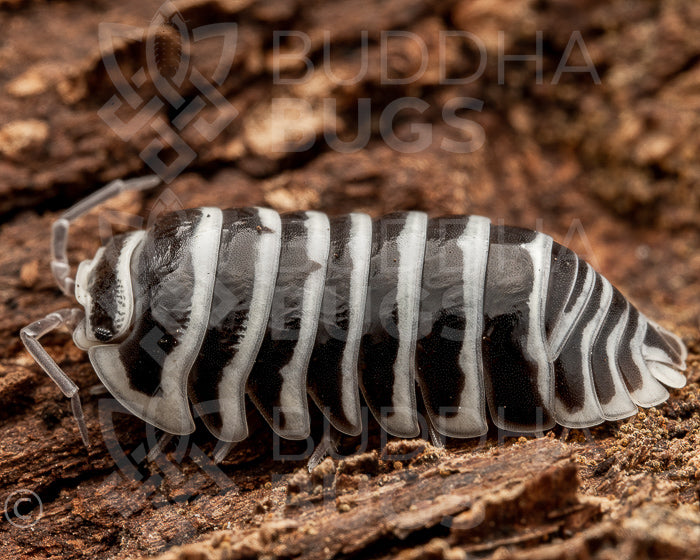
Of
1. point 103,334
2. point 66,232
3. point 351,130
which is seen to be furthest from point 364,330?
point 351,130

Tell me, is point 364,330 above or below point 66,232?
below

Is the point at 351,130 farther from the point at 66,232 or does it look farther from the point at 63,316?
the point at 63,316

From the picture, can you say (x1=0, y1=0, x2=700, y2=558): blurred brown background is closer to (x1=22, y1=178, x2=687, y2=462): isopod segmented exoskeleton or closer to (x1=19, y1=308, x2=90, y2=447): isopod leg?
(x1=19, y1=308, x2=90, y2=447): isopod leg

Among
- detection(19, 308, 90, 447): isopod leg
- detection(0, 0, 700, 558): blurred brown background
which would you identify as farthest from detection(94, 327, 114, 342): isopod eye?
detection(0, 0, 700, 558): blurred brown background

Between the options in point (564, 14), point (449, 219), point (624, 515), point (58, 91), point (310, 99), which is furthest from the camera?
point (564, 14)

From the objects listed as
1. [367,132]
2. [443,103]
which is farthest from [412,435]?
[443,103]

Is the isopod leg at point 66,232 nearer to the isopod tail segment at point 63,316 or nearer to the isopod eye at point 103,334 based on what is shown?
the isopod tail segment at point 63,316

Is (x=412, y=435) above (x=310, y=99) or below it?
below

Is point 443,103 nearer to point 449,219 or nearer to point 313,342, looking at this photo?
point 449,219
